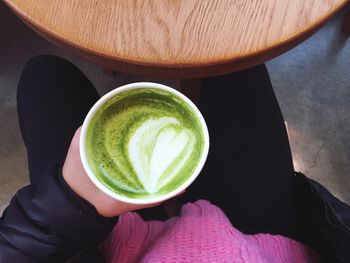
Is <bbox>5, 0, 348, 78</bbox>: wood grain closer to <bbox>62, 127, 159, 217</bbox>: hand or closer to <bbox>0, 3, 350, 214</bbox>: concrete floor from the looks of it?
<bbox>62, 127, 159, 217</bbox>: hand

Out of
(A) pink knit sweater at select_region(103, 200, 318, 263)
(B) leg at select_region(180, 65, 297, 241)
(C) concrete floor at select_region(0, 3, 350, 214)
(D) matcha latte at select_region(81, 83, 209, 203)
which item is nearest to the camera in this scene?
(D) matcha latte at select_region(81, 83, 209, 203)

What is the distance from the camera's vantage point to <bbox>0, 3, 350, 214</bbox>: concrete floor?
4.00 feet

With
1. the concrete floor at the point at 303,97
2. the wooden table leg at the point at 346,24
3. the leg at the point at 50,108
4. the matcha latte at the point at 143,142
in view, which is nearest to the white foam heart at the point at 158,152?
the matcha latte at the point at 143,142

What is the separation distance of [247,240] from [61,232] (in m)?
0.27

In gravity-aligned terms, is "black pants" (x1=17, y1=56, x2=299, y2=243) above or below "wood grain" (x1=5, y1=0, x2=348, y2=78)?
below

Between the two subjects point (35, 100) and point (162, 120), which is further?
point (35, 100)

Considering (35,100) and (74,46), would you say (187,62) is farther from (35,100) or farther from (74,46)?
(35,100)

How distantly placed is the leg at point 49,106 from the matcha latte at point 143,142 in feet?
1.01

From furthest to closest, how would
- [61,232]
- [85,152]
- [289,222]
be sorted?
[289,222] → [61,232] → [85,152]

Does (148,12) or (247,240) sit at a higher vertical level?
(148,12)

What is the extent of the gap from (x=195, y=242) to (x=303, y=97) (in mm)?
833

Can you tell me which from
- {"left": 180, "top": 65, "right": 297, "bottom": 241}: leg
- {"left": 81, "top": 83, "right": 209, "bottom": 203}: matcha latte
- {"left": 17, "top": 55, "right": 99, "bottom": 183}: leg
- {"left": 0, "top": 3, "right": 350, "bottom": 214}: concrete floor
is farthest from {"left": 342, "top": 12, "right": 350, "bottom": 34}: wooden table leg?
{"left": 81, "top": 83, "right": 209, "bottom": 203}: matcha latte

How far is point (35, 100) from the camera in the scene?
2.67 ft

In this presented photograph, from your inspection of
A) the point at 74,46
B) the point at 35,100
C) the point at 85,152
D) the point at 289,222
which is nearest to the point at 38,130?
the point at 35,100
